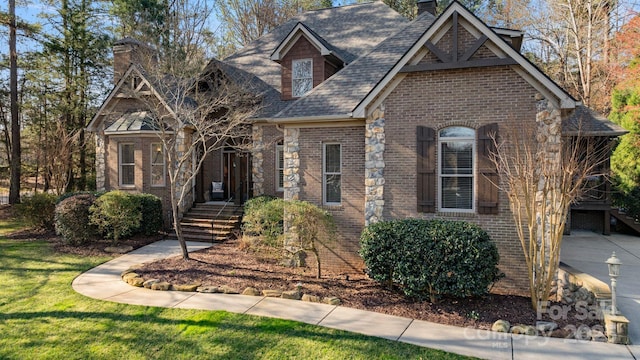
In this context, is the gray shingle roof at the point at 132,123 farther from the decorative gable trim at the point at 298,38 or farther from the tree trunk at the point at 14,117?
the tree trunk at the point at 14,117

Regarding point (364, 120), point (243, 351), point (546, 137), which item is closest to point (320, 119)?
point (364, 120)

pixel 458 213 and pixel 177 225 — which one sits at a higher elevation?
pixel 458 213

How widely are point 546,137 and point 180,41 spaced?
1422cm

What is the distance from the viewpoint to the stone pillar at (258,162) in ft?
46.0

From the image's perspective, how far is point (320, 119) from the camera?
384 inches

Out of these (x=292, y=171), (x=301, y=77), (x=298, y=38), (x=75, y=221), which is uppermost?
(x=298, y=38)

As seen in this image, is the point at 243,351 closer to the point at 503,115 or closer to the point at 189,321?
the point at 189,321

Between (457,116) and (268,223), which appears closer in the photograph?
(457,116)

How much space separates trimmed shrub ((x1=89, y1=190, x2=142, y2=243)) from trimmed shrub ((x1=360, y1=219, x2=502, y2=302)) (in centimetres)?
827

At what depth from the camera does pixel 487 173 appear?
841 centimetres

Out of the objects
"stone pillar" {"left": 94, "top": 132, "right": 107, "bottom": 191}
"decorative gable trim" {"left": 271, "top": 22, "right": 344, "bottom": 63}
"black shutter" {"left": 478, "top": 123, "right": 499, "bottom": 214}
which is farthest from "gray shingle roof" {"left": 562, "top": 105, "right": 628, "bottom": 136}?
"stone pillar" {"left": 94, "top": 132, "right": 107, "bottom": 191}

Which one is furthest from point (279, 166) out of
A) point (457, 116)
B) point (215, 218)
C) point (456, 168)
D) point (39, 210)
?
point (39, 210)

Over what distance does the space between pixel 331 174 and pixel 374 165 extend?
1375 mm

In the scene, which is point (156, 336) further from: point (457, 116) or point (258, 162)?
point (258, 162)
